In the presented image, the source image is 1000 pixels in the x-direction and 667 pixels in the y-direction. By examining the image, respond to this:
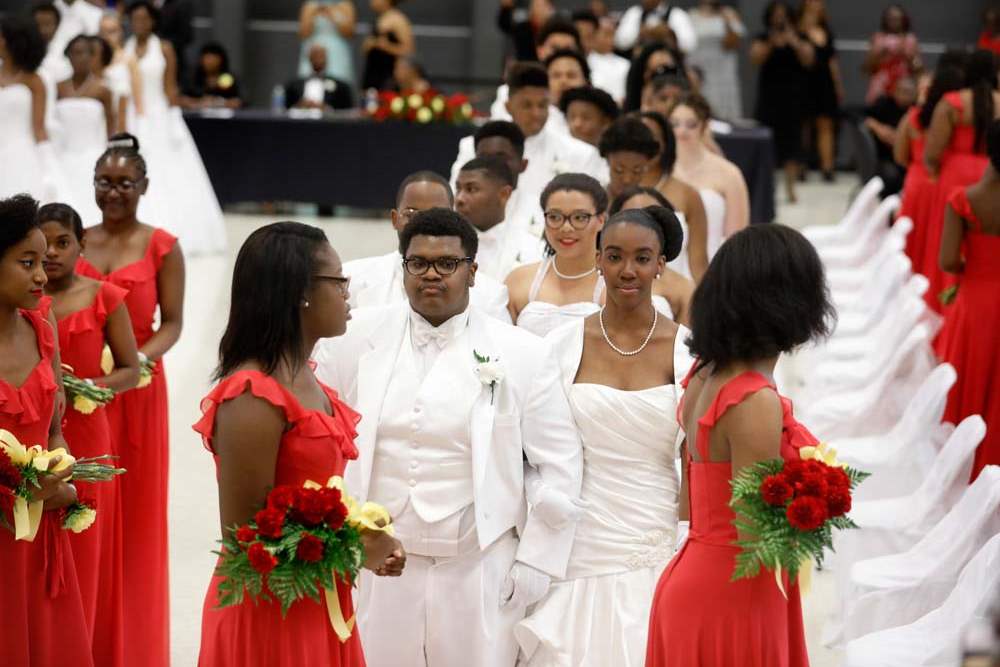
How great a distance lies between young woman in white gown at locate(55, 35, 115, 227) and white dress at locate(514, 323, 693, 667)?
8556mm

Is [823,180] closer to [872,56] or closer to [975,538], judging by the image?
[872,56]

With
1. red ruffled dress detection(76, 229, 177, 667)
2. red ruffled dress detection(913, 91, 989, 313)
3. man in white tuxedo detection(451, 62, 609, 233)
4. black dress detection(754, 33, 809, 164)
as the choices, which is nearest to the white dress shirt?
Result: black dress detection(754, 33, 809, 164)

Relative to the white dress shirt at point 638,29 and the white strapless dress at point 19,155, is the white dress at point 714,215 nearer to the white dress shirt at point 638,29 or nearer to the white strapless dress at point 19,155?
the white strapless dress at point 19,155

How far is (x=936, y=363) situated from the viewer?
8359 mm

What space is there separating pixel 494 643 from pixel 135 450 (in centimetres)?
158

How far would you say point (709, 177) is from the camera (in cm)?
862

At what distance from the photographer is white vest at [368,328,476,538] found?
14.3 feet

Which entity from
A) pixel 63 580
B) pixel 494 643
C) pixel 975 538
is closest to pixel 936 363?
pixel 975 538

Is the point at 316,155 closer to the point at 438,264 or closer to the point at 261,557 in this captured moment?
the point at 438,264

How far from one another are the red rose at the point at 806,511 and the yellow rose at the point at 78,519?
1733 mm

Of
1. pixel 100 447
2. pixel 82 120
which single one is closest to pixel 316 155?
pixel 82 120

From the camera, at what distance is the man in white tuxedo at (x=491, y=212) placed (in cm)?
640

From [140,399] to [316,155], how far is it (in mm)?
10435

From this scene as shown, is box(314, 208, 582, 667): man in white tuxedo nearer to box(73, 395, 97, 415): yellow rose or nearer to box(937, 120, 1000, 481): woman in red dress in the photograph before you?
box(73, 395, 97, 415): yellow rose
